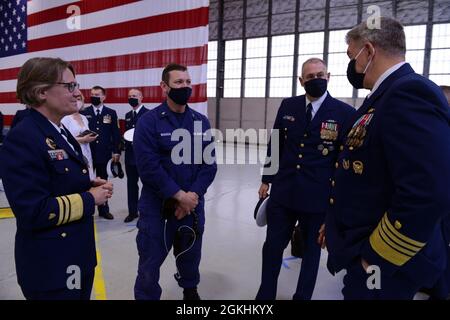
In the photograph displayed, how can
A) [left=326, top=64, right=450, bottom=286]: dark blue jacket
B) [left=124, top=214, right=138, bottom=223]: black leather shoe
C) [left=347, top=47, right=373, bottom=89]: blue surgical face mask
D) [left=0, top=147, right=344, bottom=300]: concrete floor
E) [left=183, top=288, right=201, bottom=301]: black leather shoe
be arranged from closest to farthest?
[left=326, top=64, right=450, bottom=286]: dark blue jacket → [left=347, top=47, right=373, bottom=89]: blue surgical face mask → [left=183, top=288, right=201, bottom=301]: black leather shoe → [left=0, top=147, right=344, bottom=300]: concrete floor → [left=124, top=214, right=138, bottom=223]: black leather shoe

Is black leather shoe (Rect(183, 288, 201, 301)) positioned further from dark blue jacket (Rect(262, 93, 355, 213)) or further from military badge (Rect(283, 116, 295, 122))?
military badge (Rect(283, 116, 295, 122))

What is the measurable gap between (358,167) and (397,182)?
7.1 inches

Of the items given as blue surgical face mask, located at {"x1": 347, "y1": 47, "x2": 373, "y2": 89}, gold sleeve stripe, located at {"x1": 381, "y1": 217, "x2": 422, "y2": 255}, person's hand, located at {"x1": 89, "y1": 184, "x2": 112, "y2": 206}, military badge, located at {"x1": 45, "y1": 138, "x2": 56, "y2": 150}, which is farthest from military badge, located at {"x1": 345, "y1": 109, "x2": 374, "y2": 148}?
military badge, located at {"x1": 45, "y1": 138, "x2": 56, "y2": 150}

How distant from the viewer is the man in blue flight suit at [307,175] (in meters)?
2.10

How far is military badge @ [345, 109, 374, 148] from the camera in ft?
3.85

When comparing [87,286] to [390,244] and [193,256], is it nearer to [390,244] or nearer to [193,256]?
[193,256]

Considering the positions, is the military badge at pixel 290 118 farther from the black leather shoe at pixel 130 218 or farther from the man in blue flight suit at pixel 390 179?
the black leather shoe at pixel 130 218

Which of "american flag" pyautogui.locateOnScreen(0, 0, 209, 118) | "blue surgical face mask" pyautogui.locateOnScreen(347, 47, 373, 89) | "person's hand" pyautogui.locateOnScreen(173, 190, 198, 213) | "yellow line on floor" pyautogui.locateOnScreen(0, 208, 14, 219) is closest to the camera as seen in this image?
"blue surgical face mask" pyautogui.locateOnScreen(347, 47, 373, 89)

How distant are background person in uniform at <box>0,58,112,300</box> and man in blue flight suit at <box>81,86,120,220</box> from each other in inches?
114

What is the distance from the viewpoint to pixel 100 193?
136cm

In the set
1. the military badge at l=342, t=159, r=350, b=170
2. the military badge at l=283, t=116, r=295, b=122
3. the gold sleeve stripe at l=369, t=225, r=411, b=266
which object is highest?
the military badge at l=283, t=116, r=295, b=122

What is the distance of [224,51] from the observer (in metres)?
15.2

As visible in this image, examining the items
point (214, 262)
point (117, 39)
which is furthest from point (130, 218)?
point (117, 39)

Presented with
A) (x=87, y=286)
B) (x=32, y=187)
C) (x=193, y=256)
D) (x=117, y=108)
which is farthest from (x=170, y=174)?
(x=117, y=108)
